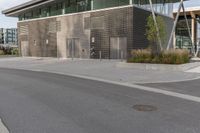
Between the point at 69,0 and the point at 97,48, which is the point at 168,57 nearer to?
the point at 97,48

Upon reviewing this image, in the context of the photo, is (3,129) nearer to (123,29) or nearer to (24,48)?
(123,29)

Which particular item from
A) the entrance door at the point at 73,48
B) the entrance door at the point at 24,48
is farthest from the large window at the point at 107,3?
the entrance door at the point at 24,48

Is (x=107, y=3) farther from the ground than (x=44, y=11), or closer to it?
closer to it

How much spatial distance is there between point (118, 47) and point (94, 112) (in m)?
23.3

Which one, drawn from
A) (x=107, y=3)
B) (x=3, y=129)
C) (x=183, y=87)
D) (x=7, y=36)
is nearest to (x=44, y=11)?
(x=107, y=3)

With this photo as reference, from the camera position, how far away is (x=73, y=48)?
121 feet

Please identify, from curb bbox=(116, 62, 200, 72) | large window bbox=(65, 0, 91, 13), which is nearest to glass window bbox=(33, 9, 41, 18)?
large window bbox=(65, 0, 91, 13)

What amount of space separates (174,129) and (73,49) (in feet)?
101

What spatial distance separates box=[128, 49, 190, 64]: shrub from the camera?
2130cm

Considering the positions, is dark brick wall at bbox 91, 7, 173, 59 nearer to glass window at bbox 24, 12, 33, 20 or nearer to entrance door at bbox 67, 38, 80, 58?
entrance door at bbox 67, 38, 80, 58

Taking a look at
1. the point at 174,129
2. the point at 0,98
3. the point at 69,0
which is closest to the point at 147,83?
the point at 0,98

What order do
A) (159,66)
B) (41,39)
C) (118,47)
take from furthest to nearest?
1. (41,39)
2. (118,47)
3. (159,66)

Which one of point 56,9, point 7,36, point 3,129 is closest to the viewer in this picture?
point 3,129

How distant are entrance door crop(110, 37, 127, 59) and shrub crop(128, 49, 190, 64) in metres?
7.56
